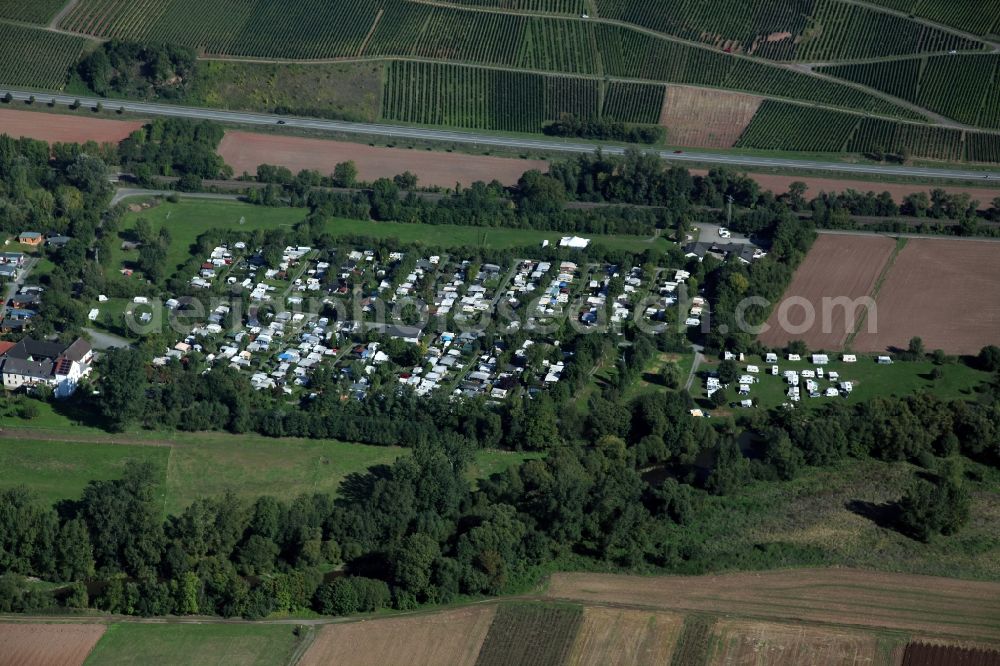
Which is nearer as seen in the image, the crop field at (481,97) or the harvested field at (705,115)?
the harvested field at (705,115)

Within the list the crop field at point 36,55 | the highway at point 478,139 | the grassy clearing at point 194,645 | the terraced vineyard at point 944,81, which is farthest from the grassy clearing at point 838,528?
the crop field at point 36,55

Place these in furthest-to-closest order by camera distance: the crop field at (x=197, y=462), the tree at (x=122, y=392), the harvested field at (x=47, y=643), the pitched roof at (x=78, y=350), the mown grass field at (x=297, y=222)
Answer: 1. the mown grass field at (x=297, y=222)
2. the pitched roof at (x=78, y=350)
3. the tree at (x=122, y=392)
4. the crop field at (x=197, y=462)
5. the harvested field at (x=47, y=643)

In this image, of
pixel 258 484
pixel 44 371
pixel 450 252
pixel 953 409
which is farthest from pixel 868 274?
pixel 44 371

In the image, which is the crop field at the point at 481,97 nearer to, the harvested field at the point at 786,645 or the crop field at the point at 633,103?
the crop field at the point at 633,103

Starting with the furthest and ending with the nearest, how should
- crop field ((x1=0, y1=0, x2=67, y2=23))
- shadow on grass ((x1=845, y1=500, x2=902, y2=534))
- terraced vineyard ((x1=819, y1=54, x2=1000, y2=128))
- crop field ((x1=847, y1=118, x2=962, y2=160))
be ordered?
crop field ((x1=0, y1=0, x2=67, y2=23)) < terraced vineyard ((x1=819, y1=54, x2=1000, y2=128)) < crop field ((x1=847, y1=118, x2=962, y2=160)) < shadow on grass ((x1=845, y1=500, x2=902, y2=534))

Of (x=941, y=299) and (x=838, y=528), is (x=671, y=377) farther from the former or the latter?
(x=941, y=299)

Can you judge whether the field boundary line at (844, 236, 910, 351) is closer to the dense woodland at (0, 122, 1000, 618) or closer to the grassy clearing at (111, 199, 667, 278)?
the dense woodland at (0, 122, 1000, 618)

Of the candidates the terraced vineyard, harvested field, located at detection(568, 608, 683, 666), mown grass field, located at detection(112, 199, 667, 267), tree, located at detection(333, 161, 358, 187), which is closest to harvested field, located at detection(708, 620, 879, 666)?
harvested field, located at detection(568, 608, 683, 666)
